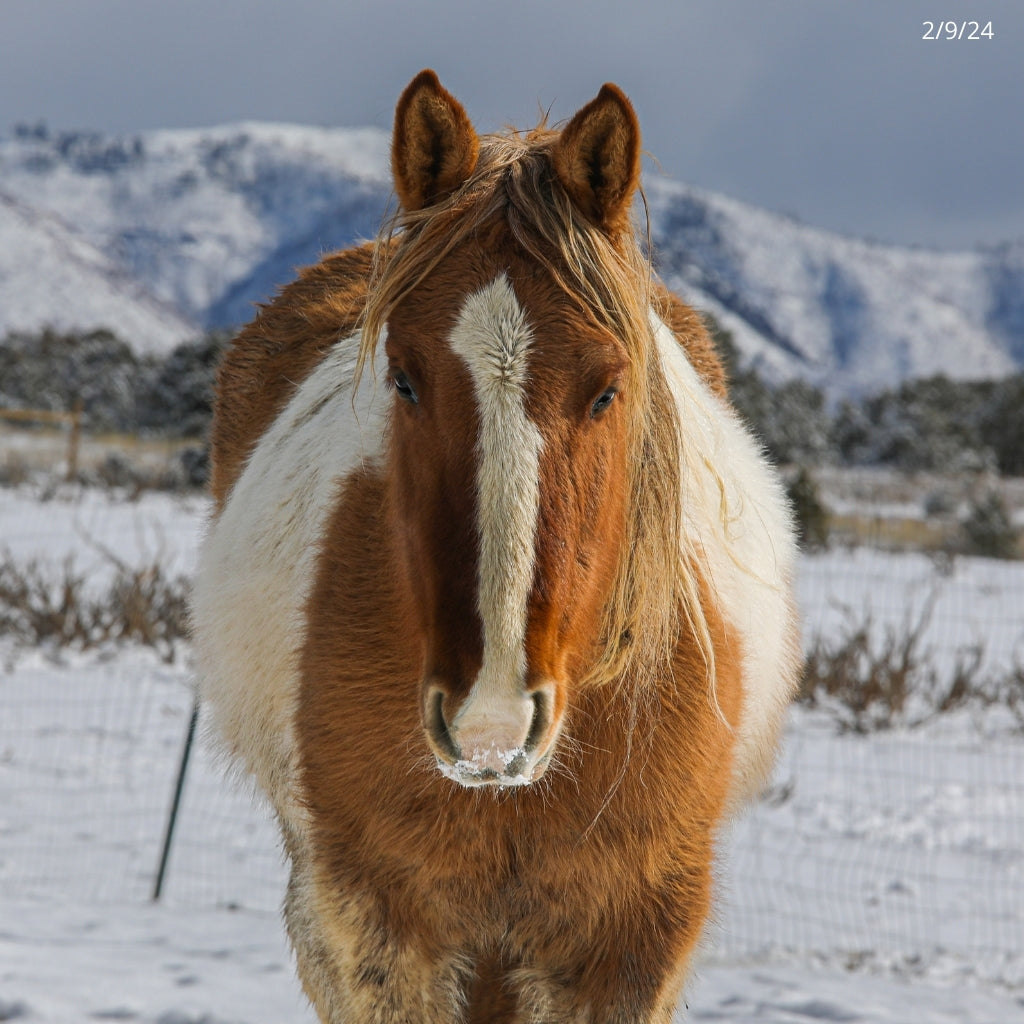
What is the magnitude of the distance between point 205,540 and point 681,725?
184 centimetres

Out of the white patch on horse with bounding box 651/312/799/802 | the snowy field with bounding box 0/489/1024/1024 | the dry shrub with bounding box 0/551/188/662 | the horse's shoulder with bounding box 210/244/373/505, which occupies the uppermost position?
the horse's shoulder with bounding box 210/244/373/505

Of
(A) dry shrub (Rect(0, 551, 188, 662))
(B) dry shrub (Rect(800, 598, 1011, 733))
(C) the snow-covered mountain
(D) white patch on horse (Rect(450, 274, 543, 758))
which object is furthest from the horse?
(C) the snow-covered mountain

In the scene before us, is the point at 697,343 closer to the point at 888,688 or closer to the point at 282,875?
the point at 282,875

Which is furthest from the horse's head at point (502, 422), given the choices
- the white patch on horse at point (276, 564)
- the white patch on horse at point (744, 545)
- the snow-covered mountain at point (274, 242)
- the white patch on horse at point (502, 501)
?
the snow-covered mountain at point (274, 242)

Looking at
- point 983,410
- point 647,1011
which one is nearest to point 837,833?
point 647,1011

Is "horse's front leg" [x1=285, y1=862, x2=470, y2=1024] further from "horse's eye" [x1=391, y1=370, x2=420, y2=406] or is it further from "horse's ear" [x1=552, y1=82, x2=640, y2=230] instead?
"horse's ear" [x1=552, y1=82, x2=640, y2=230]

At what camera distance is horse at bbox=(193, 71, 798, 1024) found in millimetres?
1412

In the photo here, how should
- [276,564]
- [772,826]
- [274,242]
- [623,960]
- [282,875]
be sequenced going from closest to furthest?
[623,960]
[276,564]
[282,875]
[772,826]
[274,242]

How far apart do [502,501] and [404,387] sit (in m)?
0.32

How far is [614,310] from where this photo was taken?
5.13 ft

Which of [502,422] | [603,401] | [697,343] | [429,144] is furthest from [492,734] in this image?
[697,343]

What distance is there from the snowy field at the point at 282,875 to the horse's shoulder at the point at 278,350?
1587 millimetres

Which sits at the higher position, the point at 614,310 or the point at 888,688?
the point at 614,310

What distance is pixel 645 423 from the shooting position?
1.69 m
